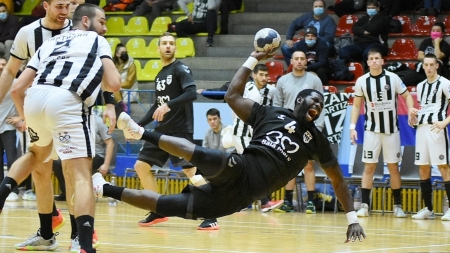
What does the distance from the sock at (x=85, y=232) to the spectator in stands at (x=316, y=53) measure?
918 cm

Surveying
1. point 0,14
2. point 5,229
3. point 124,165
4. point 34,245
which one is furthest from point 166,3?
point 34,245

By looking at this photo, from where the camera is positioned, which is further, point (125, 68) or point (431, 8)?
point (125, 68)

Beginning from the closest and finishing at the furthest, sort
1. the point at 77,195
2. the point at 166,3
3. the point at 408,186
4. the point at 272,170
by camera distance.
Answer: the point at 77,195 → the point at 272,170 → the point at 408,186 → the point at 166,3

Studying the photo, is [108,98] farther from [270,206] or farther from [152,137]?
[270,206]

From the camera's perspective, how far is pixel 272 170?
20.7 ft

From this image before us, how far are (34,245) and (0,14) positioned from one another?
12129 millimetres

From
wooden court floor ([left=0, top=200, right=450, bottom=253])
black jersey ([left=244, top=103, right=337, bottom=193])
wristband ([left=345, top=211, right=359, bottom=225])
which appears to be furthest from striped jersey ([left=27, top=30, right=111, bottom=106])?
wristband ([left=345, top=211, right=359, bottom=225])

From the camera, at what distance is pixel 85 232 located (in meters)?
5.76

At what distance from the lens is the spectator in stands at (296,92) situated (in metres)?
12.4

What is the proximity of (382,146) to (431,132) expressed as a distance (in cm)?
80

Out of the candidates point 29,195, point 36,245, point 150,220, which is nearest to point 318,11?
point 29,195

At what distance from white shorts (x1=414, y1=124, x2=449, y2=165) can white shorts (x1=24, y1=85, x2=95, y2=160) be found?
22.4ft

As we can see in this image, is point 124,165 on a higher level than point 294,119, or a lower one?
lower

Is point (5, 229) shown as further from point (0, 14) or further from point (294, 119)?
point (0, 14)
